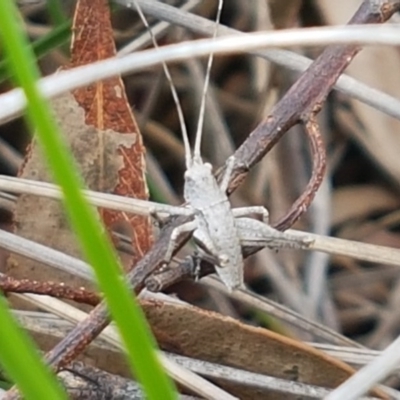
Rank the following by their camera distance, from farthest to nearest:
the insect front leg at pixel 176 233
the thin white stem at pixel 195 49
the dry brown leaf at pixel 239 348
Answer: the dry brown leaf at pixel 239 348 < the insect front leg at pixel 176 233 < the thin white stem at pixel 195 49

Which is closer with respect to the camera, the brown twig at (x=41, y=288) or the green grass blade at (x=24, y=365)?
the green grass blade at (x=24, y=365)

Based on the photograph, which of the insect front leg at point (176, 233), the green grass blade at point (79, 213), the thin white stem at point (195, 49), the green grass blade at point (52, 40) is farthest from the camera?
the green grass blade at point (52, 40)

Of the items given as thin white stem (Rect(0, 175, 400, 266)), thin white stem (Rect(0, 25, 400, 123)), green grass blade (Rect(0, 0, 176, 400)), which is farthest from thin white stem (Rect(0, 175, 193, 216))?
green grass blade (Rect(0, 0, 176, 400))

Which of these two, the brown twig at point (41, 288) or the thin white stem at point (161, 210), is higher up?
the thin white stem at point (161, 210)

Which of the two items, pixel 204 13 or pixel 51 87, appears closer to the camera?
pixel 51 87

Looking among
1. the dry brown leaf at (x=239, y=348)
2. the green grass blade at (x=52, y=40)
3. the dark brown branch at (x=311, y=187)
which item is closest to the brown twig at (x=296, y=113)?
the dark brown branch at (x=311, y=187)

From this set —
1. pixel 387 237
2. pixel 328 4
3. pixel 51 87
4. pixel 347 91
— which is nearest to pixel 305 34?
pixel 51 87

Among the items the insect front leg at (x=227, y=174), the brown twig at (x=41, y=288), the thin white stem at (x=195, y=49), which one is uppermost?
the insect front leg at (x=227, y=174)

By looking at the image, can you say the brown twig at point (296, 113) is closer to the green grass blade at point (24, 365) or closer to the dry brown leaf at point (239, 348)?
the dry brown leaf at point (239, 348)

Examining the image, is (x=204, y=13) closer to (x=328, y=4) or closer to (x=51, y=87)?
(x=328, y=4)
